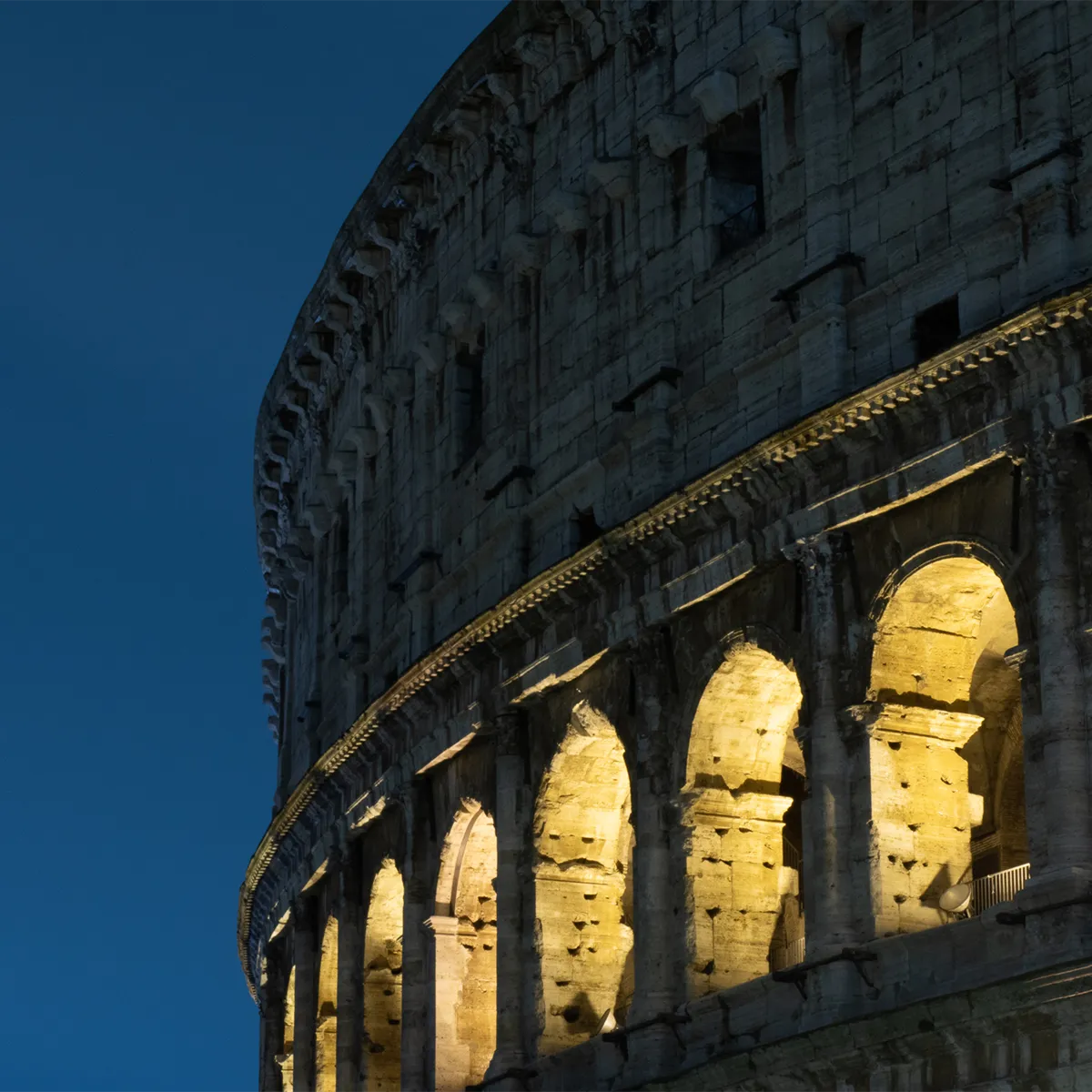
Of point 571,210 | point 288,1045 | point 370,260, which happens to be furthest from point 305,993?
point 571,210

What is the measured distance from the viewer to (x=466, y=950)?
33.5 meters

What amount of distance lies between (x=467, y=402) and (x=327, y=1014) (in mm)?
8612

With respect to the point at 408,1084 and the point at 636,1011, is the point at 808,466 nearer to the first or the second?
→ the point at 636,1011

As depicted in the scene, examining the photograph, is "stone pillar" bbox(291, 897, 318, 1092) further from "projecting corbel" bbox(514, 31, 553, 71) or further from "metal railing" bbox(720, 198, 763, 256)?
"metal railing" bbox(720, 198, 763, 256)

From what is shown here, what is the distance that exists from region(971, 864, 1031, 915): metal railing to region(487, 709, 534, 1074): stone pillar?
6.90 m

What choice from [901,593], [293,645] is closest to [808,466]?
[901,593]

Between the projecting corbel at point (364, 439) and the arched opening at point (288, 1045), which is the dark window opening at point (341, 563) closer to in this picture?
the projecting corbel at point (364, 439)

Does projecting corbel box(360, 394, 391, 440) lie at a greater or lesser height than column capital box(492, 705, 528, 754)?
greater

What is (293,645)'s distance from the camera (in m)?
44.7

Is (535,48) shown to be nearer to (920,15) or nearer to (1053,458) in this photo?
(920,15)

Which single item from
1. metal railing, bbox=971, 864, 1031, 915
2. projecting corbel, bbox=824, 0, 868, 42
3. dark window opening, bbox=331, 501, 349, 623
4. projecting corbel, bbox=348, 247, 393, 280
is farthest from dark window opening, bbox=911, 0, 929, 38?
dark window opening, bbox=331, 501, 349, 623

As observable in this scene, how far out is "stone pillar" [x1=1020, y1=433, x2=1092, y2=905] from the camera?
23109 millimetres

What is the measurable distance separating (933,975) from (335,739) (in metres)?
15.0

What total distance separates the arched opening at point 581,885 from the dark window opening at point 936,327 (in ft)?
20.0
